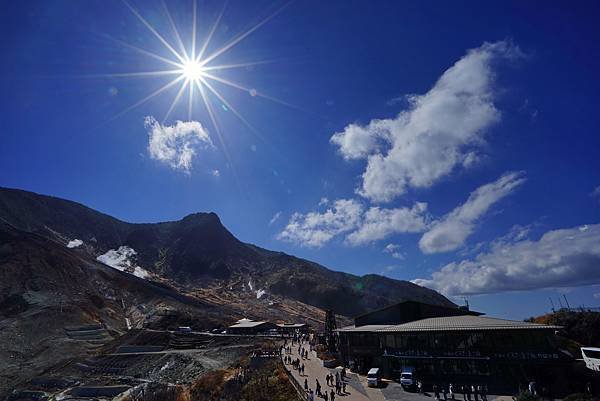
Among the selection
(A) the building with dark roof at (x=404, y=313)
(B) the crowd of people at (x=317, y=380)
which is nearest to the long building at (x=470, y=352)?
(A) the building with dark roof at (x=404, y=313)

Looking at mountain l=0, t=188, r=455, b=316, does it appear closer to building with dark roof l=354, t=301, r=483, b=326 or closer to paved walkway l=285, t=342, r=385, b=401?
building with dark roof l=354, t=301, r=483, b=326

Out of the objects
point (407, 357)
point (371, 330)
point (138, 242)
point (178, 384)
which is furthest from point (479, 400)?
point (138, 242)

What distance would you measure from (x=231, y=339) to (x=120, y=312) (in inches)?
2008

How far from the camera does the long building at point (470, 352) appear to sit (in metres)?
33.0

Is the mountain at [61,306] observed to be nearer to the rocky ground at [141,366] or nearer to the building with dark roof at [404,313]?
the rocky ground at [141,366]

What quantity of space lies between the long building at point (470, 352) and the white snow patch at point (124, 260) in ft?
470

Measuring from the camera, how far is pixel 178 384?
170ft

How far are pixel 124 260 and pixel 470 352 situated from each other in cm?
17326

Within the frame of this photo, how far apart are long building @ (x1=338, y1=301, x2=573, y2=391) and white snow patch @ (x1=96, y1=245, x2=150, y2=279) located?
470 ft

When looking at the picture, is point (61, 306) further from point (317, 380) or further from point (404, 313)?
point (404, 313)

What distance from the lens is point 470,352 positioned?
35.7 m

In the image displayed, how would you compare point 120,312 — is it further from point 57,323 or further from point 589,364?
point 589,364

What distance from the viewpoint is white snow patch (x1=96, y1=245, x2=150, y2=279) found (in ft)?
527

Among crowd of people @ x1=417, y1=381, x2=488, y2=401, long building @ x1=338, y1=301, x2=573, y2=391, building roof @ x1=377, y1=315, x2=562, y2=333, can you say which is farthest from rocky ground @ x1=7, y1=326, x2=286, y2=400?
crowd of people @ x1=417, y1=381, x2=488, y2=401
